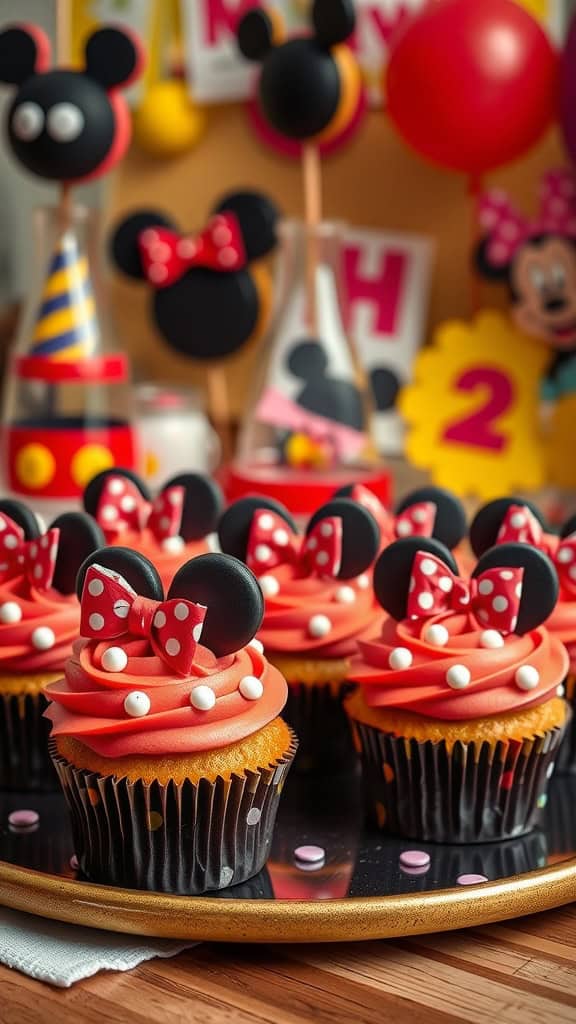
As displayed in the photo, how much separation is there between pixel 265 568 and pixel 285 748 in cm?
27

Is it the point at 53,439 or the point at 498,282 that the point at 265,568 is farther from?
the point at 498,282

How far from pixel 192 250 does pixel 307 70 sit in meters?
0.42

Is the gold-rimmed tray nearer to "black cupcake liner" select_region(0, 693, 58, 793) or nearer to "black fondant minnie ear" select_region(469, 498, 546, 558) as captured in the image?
"black cupcake liner" select_region(0, 693, 58, 793)

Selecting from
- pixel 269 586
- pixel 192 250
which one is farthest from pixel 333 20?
pixel 269 586

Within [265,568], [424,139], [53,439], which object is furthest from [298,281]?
[265,568]

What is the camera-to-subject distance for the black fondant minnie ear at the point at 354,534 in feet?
4.41

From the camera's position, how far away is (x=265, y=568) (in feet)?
4.57

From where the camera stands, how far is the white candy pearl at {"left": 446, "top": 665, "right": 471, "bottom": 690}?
1168 millimetres

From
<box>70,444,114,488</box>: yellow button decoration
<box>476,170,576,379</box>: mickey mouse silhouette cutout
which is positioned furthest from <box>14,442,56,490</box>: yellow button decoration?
<box>476,170,576,379</box>: mickey mouse silhouette cutout

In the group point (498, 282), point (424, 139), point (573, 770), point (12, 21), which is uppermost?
point (12, 21)

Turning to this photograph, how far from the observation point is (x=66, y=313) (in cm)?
207

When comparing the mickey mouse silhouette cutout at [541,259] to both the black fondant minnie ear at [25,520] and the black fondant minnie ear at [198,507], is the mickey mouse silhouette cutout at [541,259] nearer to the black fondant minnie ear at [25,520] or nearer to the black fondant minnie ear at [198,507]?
the black fondant minnie ear at [198,507]

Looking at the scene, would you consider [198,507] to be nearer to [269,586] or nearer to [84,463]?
[269,586]

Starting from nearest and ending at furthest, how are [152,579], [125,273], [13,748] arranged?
[152,579] → [13,748] → [125,273]
